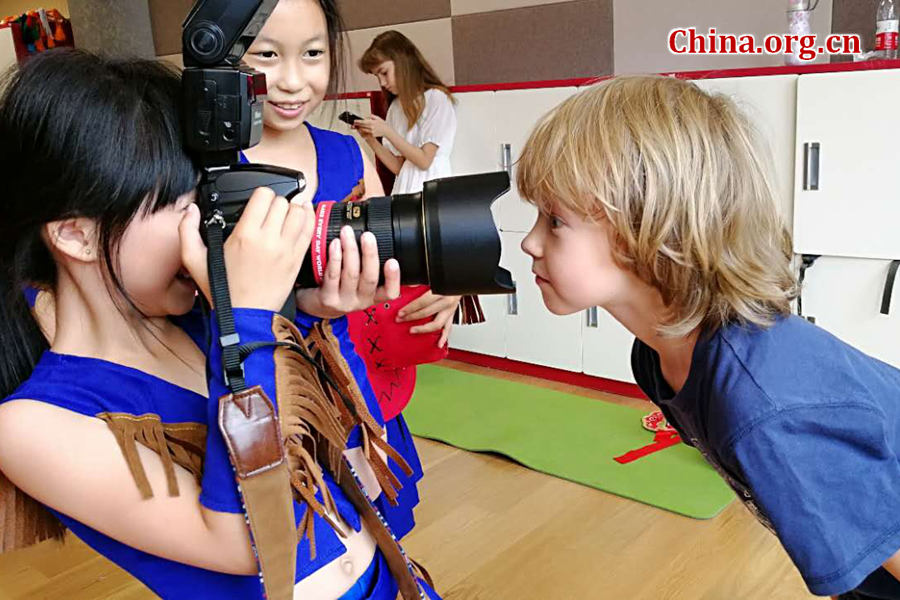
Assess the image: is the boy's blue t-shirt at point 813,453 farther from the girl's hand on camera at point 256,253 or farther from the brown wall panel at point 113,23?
the brown wall panel at point 113,23

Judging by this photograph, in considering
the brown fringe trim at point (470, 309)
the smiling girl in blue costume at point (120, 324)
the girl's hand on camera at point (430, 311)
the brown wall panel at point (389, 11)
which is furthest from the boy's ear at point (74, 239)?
the brown wall panel at point (389, 11)

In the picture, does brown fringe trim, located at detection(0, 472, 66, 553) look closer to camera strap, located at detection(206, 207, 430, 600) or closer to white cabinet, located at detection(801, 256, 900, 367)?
camera strap, located at detection(206, 207, 430, 600)

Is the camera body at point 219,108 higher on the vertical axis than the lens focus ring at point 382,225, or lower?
higher

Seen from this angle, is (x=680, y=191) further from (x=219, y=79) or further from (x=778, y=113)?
(x=778, y=113)

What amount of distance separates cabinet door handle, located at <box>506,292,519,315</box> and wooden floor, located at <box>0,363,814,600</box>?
90cm

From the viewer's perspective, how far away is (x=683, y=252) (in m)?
0.97

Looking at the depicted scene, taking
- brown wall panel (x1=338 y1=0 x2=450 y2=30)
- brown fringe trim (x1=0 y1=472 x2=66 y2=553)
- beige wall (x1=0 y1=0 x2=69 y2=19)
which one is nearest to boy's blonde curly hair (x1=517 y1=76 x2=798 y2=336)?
brown fringe trim (x1=0 y1=472 x2=66 y2=553)

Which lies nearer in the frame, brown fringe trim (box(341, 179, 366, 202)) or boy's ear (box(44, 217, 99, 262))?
boy's ear (box(44, 217, 99, 262))

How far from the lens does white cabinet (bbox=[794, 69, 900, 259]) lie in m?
2.15

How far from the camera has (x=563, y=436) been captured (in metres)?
2.59

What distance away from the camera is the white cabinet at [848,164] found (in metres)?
2.15

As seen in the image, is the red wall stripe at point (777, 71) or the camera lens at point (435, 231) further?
the red wall stripe at point (777, 71)

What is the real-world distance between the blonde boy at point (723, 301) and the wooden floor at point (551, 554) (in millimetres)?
849

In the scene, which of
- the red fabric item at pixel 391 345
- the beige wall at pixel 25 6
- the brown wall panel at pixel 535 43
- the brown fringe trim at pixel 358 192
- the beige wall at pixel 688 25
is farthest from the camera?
Answer: the beige wall at pixel 25 6
